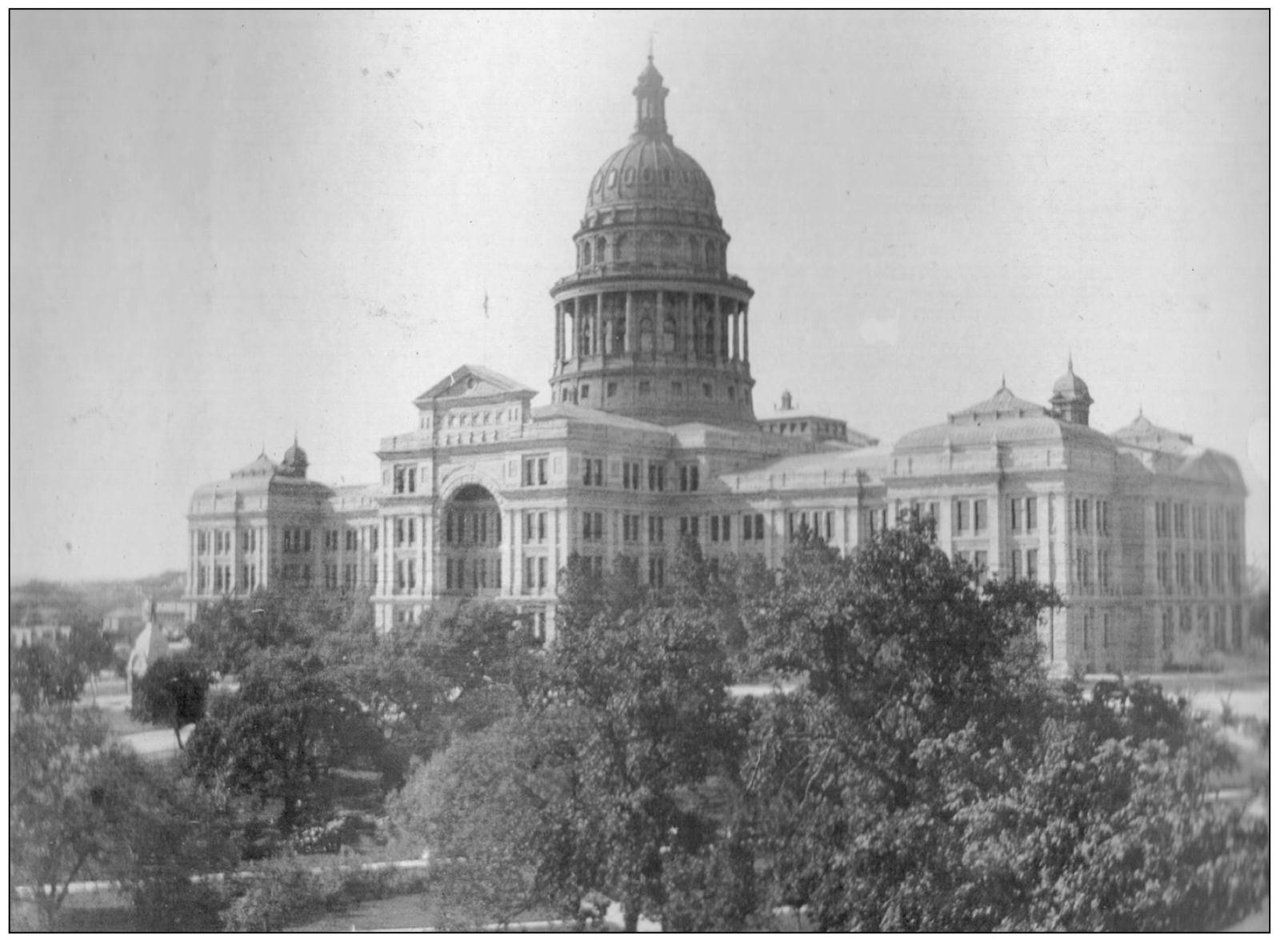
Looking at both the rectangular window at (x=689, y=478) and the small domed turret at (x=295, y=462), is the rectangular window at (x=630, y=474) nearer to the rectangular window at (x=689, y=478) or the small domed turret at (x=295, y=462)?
the rectangular window at (x=689, y=478)

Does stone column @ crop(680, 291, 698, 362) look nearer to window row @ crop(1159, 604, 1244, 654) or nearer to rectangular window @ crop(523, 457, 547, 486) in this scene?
rectangular window @ crop(523, 457, 547, 486)

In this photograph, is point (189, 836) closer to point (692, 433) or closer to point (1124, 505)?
point (692, 433)

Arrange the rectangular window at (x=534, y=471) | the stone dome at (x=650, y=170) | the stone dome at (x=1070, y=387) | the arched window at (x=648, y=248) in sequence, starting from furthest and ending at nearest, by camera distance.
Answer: the arched window at (x=648, y=248)
the rectangular window at (x=534, y=471)
the stone dome at (x=1070, y=387)
the stone dome at (x=650, y=170)

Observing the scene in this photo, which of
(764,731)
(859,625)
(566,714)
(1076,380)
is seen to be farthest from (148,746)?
(1076,380)

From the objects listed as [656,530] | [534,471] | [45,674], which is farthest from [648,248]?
[45,674]

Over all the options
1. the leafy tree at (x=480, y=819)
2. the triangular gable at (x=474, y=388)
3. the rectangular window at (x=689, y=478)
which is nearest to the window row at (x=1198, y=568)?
the leafy tree at (x=480, y=819)

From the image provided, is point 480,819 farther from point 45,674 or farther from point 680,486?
point 680,486

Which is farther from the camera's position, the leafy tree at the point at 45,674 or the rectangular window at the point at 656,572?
the rectangular window at the point at 656,572
